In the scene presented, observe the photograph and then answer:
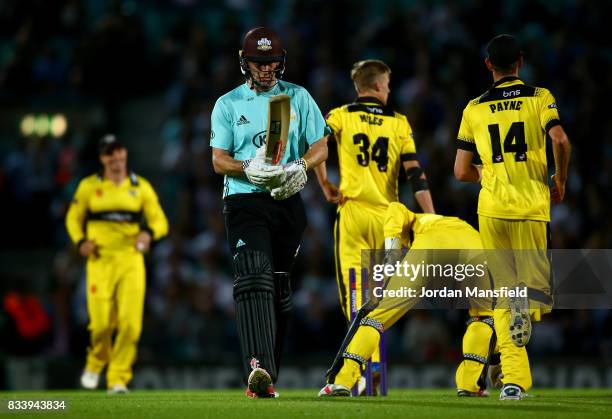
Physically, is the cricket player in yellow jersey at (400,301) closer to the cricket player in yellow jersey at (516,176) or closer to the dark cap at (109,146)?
the cricket player in yellow jersey at (516,176)

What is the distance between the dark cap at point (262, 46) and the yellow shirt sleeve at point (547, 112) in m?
1.76

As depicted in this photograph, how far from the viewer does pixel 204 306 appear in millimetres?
15078

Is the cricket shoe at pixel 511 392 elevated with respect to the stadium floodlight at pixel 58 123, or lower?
lower

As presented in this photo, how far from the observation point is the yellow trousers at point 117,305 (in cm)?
1182

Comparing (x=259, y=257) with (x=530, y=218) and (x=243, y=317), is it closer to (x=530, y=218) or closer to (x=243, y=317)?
(x=243, y=317)

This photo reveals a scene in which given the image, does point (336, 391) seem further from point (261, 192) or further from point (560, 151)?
point (560, 151)

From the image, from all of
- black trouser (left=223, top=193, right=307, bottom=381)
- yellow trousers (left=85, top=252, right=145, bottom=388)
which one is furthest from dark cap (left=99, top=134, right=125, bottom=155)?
black trouser (left=223, top=193, right=307, bottom=381)

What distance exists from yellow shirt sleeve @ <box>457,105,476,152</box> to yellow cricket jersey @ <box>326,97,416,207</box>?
1875mm

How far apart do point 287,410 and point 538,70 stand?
34.0 ft

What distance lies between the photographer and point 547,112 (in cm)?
780

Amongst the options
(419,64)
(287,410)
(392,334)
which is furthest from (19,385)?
(287,410)

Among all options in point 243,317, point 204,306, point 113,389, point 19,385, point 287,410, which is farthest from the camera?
point 204,306

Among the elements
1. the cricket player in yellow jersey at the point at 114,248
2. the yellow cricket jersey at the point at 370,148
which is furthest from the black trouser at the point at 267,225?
the cricket player in yellow jersey at the point at 114,248

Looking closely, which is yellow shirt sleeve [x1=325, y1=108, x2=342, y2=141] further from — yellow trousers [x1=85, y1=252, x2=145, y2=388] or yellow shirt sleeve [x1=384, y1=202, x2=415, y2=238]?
yellow trousers [x1=85, y1=252, x2=145, y2=388]
